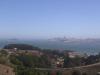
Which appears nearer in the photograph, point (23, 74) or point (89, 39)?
point (23, 74)

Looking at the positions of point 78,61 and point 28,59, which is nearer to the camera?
point 28,59

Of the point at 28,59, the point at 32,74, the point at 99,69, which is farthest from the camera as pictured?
the point at 28,59

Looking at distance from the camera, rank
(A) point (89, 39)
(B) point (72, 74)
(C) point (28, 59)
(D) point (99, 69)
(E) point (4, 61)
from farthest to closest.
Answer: (A) point (89, 39), (C) point (28, 59), (D) point (99, 69), (B) point (72, 74), (E) point (4, 61)

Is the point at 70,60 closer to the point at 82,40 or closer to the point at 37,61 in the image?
the point at 37,61

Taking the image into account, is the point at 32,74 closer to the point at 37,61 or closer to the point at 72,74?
the point at 72,74

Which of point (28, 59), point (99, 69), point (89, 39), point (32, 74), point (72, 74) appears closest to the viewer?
point (32, 74)

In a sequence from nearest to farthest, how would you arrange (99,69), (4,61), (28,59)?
(4,61), (99,69), (28,59)

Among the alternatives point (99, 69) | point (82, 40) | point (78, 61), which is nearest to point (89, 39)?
point (82, 40)

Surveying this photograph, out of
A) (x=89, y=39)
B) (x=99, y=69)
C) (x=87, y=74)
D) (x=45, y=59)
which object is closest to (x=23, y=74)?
(x=87, y=74)
